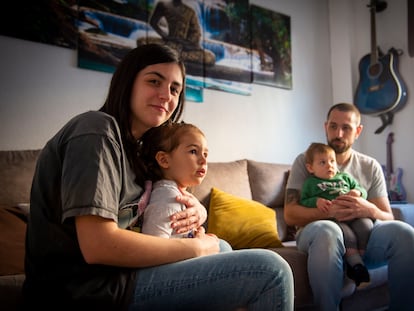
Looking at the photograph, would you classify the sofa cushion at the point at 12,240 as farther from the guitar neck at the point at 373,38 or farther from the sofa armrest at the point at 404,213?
the guitar neck at the point at 373,38

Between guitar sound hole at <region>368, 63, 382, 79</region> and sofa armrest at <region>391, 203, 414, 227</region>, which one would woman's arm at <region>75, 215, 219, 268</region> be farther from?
guitar sound hole at <region>368, 63, 382, 79</region>

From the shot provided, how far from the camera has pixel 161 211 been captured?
3.53 feet

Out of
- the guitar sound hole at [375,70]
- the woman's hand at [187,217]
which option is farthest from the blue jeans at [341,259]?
the guitar sound hole at [375,70]

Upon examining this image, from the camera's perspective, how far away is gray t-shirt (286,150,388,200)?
6.91 ft

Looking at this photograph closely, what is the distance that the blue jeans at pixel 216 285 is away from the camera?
0.89 metres

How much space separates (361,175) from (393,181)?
1.31m

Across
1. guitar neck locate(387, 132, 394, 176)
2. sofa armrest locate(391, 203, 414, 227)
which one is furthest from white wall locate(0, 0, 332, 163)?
sofa armrest locate(391, 203, 414, 227)

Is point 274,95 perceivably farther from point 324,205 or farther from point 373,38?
point 324,205

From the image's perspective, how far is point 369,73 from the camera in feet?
11.0

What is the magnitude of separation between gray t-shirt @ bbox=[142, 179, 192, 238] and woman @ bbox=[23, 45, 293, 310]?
11cm

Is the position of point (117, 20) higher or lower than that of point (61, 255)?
higher

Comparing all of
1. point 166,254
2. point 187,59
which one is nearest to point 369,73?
point 187,59

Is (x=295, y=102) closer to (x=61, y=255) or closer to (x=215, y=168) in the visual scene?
(x=215, y=168)

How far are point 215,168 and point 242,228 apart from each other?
49cm
